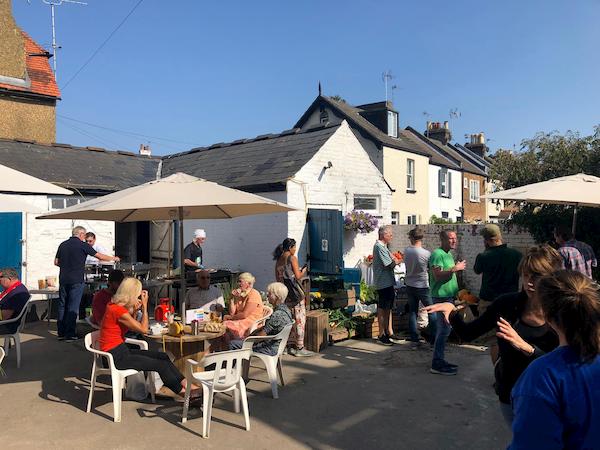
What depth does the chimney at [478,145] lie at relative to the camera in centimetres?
3472

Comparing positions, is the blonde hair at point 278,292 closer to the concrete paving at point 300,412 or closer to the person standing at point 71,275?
the concrete paving at point 300,412

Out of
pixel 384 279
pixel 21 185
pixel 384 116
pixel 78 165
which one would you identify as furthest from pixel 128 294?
pixel 384 116

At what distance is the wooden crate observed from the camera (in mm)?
7195

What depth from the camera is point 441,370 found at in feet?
20.1

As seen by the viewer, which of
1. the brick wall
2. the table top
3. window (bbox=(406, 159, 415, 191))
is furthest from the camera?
window (bbox=(406, 159, 415, 191))

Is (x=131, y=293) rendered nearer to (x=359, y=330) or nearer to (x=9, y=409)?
(x=9, y=409)

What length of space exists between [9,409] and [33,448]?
1123mm

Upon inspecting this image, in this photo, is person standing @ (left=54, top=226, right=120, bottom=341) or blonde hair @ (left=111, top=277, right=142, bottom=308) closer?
blonde hair @ (left=111, top=277, right=142, bottom=308)

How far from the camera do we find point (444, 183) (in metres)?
26.6

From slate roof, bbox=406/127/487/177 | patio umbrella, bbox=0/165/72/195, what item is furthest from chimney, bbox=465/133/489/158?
patio umbrella, bbox=0/165/72/195

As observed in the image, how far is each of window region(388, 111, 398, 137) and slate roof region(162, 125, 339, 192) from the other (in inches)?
479

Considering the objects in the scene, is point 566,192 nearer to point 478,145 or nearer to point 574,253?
point 574,253

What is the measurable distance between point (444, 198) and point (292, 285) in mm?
21230

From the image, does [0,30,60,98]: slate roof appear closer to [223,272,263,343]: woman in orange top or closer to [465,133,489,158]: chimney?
[223,272,263,343]: woman in orange top
